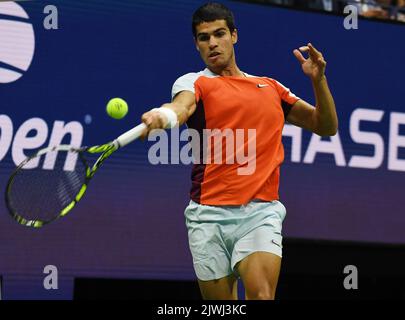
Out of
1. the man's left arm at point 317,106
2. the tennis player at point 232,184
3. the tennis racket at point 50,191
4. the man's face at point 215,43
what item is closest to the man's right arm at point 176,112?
the tennis player at point 232,184

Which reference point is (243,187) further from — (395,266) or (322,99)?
(395,266)

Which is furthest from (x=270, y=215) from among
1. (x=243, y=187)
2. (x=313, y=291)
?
(x=313, y=291)

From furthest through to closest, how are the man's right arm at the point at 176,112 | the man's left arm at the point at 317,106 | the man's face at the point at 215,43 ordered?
1. the man's face at the point at 215,43
2. the man's left arm at the point at 317,106
3. the man's right arm at the point at 176,112

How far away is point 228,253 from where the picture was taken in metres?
5.87

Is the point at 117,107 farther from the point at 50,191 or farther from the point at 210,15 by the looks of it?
the point at 210,15

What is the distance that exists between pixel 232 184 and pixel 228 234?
0.27m

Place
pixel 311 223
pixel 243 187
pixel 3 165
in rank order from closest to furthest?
pixel 243 187 → pixel 3 165 → pixel 311 223

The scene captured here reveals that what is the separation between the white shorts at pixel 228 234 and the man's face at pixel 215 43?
32.4 inches

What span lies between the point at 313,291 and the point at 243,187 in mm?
2734

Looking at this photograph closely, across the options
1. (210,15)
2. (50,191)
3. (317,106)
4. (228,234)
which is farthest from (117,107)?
(317,106)

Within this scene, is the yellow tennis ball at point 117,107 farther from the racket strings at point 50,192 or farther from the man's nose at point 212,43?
the man's nose at point 212,43

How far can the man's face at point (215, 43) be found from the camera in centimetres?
603

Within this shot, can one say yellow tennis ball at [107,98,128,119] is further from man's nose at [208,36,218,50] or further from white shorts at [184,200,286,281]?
white shorts at [184,200,286,281]

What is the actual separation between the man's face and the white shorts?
0.82 m
